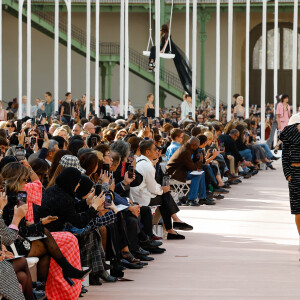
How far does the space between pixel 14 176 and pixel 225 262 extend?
3.22 meters

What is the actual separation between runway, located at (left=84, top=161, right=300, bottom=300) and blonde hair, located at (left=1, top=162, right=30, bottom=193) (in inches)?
51.7

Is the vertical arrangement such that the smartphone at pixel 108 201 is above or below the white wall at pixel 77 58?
below

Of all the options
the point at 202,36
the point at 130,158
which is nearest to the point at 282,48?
the point at 202,36

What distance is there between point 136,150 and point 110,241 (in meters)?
3.01

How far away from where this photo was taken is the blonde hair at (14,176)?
7344 mm

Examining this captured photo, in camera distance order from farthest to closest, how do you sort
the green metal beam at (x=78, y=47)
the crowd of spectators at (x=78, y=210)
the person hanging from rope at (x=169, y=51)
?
→ the green metal beam at (x=78, y=47)
the person hanging from rope at (x=169, y=51)
the crowd of spectators at (x=78, y=210)

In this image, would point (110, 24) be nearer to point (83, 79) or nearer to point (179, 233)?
point (83, 79)

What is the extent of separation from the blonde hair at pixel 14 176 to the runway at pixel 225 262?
1.31m

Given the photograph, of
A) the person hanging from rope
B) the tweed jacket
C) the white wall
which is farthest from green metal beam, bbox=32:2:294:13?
the tweed jacket

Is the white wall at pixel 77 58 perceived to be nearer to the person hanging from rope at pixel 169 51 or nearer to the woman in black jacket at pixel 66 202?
the person hanging from rope at pixel 169 51

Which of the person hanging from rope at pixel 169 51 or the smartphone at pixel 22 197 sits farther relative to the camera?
the person hanging from rope at pixel 169 51

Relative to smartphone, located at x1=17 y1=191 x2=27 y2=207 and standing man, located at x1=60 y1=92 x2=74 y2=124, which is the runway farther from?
standing man, located at x1=60 y1=92 x2=74 y2=124

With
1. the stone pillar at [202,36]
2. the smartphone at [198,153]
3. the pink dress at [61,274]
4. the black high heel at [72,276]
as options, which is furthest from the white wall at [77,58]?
the black high heel at [72,276]

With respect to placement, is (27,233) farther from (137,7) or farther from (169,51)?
(137,7)
